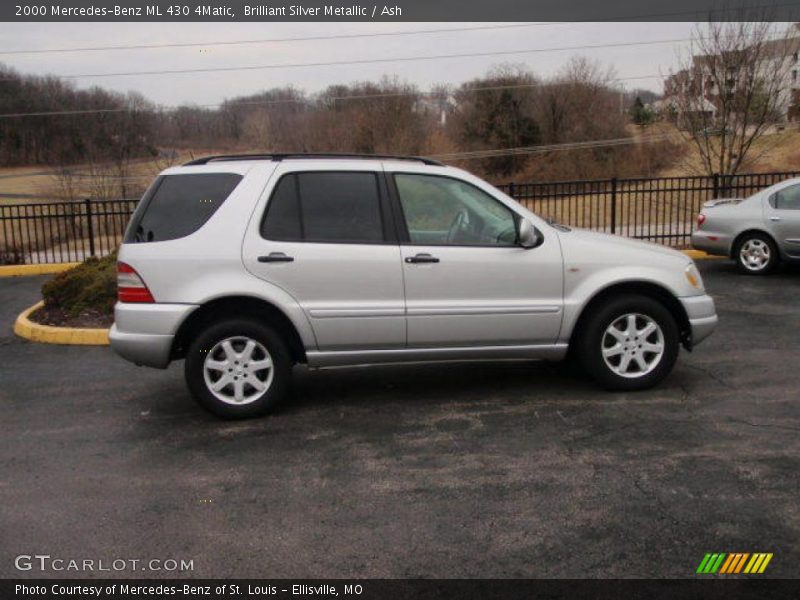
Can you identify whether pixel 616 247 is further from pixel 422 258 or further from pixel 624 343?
pixel 422 258

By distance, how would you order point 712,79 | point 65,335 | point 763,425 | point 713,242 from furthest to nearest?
point 712,79 < point 713,242 < point 65,335 < point 763,425

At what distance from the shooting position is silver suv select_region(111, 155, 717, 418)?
18.1 ft

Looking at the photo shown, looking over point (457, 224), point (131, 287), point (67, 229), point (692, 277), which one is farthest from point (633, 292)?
point (67, 229)

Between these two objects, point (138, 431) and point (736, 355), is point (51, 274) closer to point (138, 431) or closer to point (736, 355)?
point (138, 431)

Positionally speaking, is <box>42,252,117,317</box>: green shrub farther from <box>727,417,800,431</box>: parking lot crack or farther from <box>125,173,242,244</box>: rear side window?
<box>727,417,800,431</box>: parking lot crack

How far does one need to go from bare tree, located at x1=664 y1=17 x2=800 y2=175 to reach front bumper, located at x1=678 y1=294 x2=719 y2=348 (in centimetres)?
1248

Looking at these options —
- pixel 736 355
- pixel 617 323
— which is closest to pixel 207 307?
pixel 617 323

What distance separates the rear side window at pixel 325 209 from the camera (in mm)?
5625

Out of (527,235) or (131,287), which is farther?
(527,235)

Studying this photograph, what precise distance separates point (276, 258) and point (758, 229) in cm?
844

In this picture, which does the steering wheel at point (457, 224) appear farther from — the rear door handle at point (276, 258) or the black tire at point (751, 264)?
the black tire at point (751, 264)

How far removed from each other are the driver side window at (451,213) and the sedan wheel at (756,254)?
7.02m

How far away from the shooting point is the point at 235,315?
5.62 m
